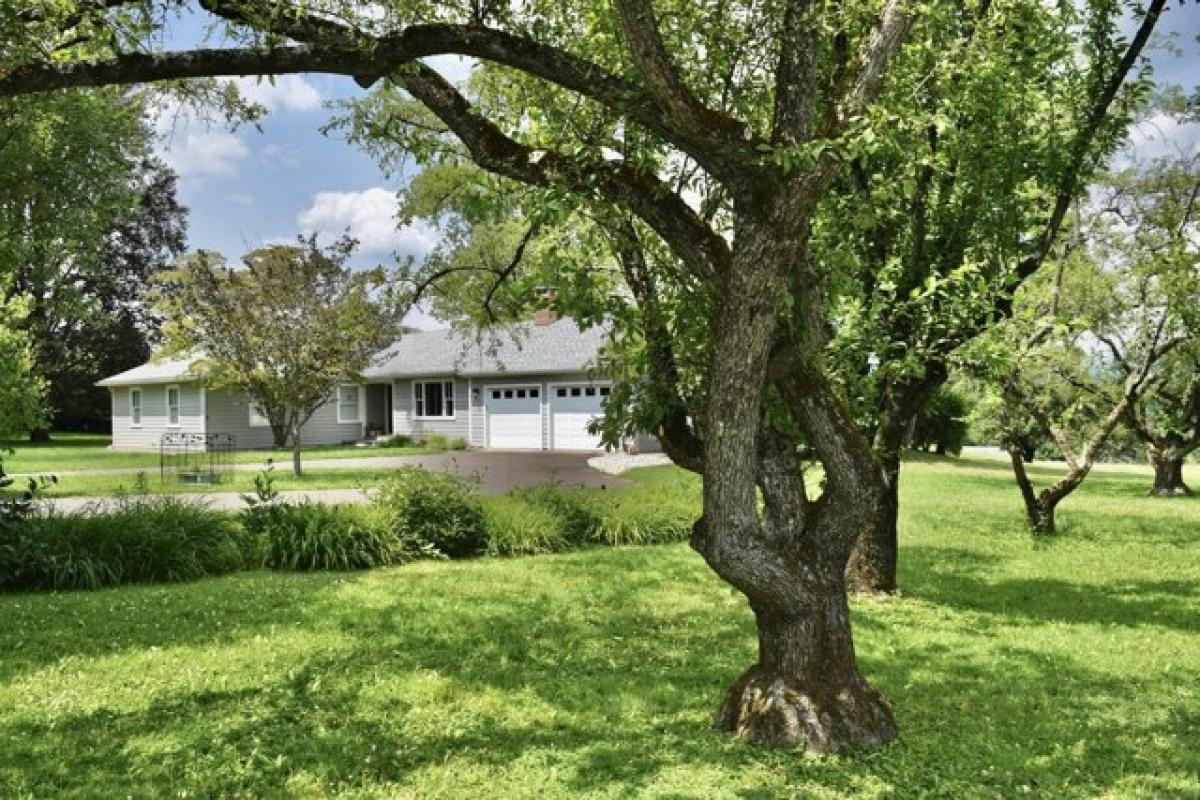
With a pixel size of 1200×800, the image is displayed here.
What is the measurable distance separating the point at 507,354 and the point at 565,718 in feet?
87.0

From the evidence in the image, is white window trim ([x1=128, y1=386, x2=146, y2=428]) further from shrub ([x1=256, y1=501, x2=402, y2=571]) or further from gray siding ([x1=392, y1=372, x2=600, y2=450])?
shrub ([x1=256, y1=501, x2=402, y2=571])

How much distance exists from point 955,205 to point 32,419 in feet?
35.9

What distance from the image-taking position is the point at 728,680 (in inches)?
243

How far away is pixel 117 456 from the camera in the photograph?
29.2 meters

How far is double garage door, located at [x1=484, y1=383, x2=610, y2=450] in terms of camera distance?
29.4 m

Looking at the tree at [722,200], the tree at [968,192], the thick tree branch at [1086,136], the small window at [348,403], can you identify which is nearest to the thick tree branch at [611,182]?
the tree at [722,200]

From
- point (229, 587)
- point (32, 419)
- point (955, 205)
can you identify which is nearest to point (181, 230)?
point (32, 419)

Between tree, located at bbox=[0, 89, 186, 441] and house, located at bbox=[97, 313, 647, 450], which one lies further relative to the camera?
house, located at bbox=[97, 313, 647, 450]

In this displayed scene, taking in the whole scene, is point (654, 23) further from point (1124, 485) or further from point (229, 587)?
point (1124, 485)

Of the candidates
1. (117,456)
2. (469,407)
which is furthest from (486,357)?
(117,456)

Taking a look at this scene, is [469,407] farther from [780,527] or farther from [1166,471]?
[780,527]

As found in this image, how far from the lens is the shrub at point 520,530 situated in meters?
11.3

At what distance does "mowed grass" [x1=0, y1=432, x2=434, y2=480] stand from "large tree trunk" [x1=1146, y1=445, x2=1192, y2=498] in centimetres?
2071

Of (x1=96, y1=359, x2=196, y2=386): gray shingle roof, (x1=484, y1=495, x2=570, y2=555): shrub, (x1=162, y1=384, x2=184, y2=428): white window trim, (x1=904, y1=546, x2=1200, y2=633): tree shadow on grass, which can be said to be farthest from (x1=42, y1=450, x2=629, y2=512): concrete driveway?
(x1=162, y1=384, x2=184, y2=428): white window trim
